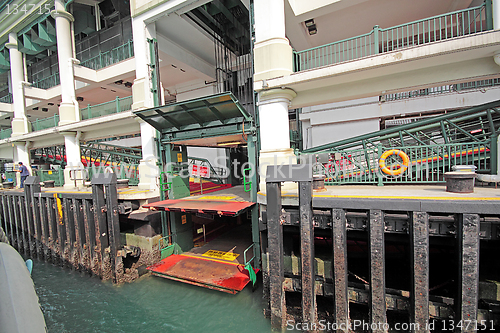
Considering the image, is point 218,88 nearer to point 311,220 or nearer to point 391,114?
point 391,114

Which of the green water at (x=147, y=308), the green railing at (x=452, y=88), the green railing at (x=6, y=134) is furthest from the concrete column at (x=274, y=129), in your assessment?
the green railing at (x=6, y=134)

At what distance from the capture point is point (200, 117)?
8219mm

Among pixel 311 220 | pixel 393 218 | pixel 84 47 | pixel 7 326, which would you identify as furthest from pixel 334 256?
pixel 84 47

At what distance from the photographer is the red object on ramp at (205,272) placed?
6.49 meters

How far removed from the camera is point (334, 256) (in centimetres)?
470

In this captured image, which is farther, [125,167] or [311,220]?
[125,167]

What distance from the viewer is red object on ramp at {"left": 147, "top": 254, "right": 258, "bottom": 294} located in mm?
6492

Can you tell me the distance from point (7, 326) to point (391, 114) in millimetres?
14109

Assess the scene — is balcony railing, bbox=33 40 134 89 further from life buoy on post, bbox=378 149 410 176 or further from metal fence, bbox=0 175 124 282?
life buoy on post, bbox=378 149 410 176

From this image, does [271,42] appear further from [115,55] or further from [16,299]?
[115,55]

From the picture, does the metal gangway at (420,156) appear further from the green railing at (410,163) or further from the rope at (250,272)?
the rope at (250,272)

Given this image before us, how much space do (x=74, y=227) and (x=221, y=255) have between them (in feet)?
22.0

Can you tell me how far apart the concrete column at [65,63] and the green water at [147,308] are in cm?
1033

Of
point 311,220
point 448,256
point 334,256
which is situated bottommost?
point 448,256
